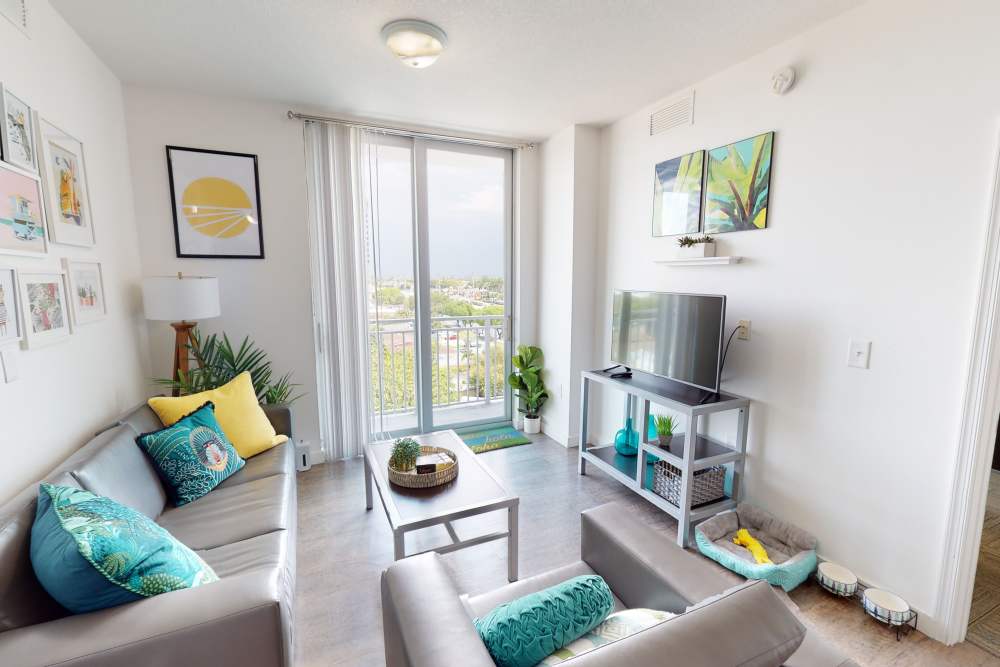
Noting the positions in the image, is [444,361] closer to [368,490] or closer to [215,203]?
[368,490]

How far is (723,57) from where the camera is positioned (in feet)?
7.55

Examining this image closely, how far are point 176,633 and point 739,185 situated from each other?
285 centimetres

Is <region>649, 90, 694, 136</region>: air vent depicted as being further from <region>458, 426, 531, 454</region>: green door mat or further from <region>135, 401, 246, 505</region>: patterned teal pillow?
<region>135, 401, 246, 505</region>: patterned teal pillow

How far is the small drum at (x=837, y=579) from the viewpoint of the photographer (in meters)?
1.90

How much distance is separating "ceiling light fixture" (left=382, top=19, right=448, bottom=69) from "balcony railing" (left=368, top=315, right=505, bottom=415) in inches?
73.4

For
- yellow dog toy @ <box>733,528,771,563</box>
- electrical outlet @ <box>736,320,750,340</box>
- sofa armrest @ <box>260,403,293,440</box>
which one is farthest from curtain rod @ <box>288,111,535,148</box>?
yellow dog toy @ <box>733,528,771,563</box>

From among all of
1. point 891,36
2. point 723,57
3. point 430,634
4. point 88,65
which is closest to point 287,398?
point 88,65

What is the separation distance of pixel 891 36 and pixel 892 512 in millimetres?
1912

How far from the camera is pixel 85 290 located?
204 cm

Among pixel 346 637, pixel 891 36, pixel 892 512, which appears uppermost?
pixel 891 36

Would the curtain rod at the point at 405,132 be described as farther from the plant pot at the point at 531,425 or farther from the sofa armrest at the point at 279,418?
the plant pot at the point at 531,425

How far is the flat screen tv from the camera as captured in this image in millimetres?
2303

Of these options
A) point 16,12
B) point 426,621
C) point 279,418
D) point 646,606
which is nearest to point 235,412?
point 279,418

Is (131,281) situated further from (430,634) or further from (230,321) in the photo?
(430,634)
